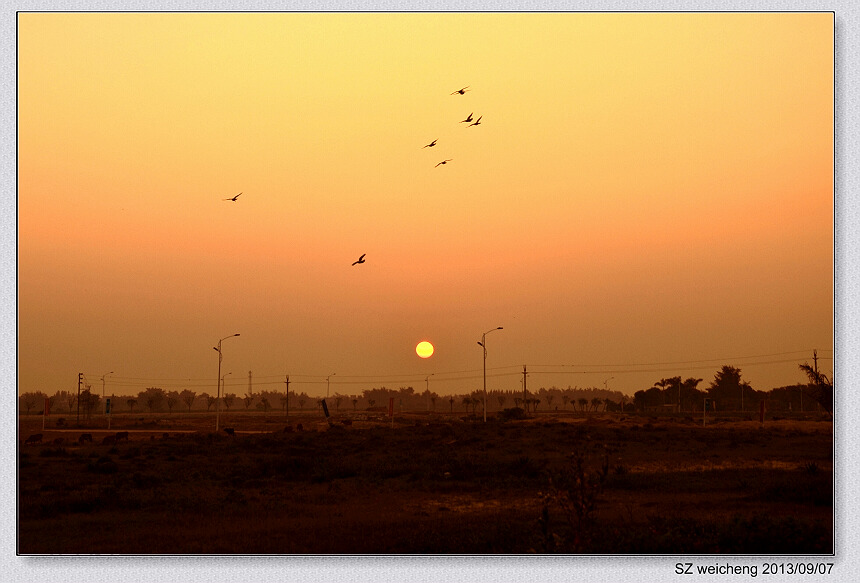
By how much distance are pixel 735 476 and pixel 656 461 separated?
28.7ft

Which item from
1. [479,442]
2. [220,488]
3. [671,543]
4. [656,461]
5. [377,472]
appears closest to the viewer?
[671,543]

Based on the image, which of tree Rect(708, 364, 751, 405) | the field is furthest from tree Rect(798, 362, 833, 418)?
tree Rect(708, 364, 751, 405)

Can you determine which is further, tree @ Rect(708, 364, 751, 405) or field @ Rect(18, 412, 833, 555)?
tree @ Rect(708, 364, 751, 405)

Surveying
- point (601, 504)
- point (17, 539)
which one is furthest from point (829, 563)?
point (17, 539)

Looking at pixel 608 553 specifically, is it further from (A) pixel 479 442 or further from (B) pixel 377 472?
(A) pixel 479 442

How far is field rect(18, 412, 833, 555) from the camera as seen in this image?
18078 millimetres

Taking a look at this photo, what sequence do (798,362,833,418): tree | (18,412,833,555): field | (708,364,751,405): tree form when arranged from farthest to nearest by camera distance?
(708,364,751,405): tree → (798,362,833,418): tree → (18,412,833,555): field

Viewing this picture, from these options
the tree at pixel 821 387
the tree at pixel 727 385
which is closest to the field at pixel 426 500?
the tree at pixel 821 387

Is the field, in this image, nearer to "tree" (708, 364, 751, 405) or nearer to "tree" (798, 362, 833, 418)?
"tree" (798, 362, 833, 418)

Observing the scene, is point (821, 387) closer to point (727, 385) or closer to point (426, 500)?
point (426, 500)

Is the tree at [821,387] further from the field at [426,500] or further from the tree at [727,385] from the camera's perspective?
the tree at [727,385]

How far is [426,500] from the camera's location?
2798cm

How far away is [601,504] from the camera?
2555 cm

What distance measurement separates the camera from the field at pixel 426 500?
18.1 meters
